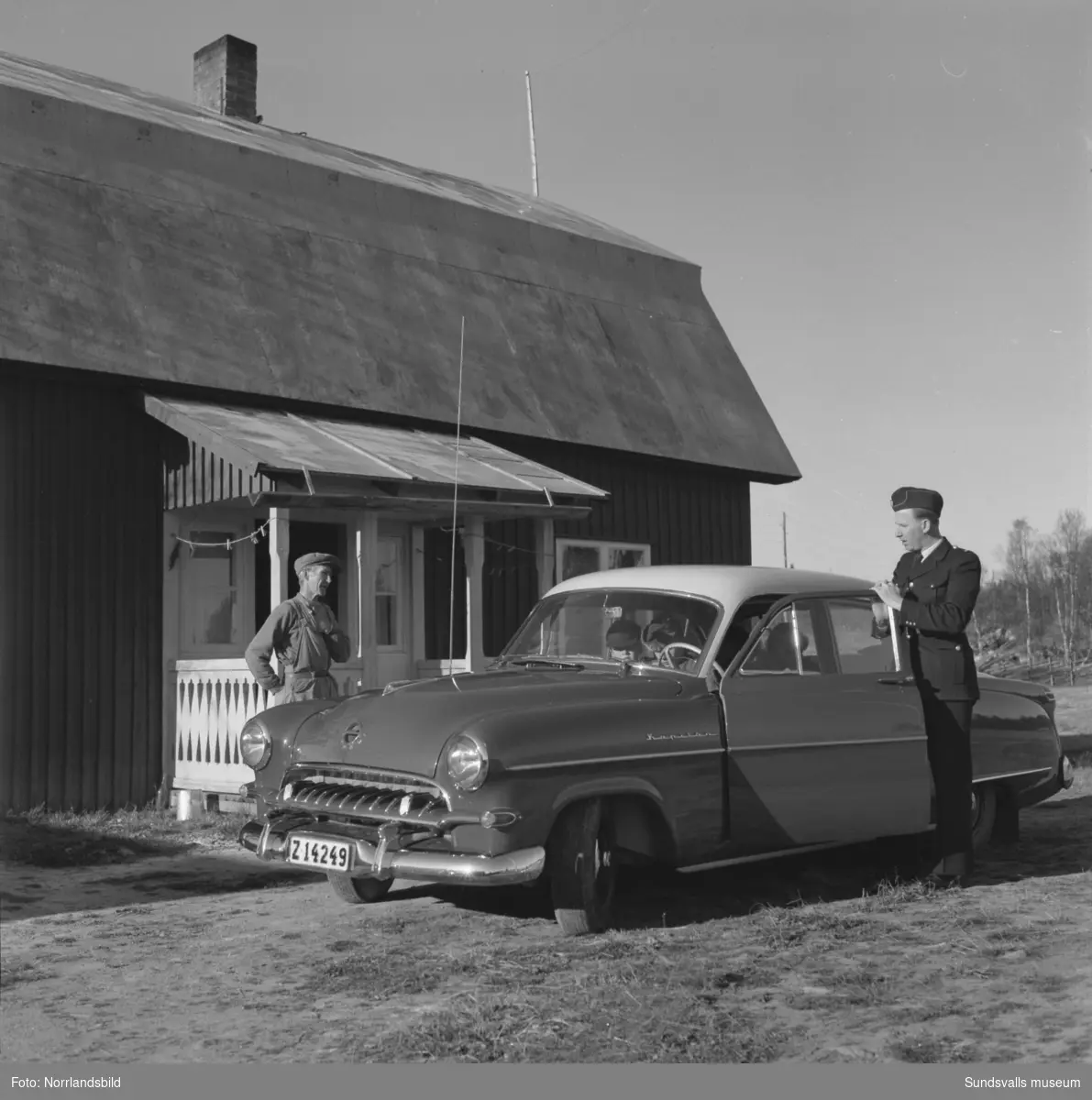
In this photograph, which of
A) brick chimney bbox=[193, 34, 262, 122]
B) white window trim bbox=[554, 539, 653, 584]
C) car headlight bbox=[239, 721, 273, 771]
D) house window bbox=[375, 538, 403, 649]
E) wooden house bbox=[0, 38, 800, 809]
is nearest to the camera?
car headlight bbox=[239, 721, 273, 771]

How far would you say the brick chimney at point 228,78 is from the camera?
57.9ft

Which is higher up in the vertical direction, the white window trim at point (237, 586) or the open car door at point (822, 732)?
the white window trim at point (237, 586)

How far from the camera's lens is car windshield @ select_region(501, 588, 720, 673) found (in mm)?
7035

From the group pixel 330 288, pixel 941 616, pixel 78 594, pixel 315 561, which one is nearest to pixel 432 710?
pixel 941 616

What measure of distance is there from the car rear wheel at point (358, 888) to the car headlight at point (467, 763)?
1449mm

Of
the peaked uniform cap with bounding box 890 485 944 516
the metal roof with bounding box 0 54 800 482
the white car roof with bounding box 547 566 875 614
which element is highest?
the metal roof with bounding box 0 54 800 482

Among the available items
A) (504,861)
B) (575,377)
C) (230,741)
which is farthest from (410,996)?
(575,377)

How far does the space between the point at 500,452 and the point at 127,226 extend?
3.93 metres

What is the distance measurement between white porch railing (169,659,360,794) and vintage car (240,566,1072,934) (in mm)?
3964

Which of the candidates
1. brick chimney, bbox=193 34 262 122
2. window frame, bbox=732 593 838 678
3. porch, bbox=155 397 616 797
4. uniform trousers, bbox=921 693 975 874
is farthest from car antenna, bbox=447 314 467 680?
brick chimney, bbox=193 34 262 122

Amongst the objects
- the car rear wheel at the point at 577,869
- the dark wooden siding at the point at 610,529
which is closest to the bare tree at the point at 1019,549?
the dark wooden siding at the point at 610,529

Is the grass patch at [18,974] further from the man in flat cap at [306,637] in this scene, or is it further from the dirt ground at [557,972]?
the man in flat cap at [306,637]

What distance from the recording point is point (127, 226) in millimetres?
12195

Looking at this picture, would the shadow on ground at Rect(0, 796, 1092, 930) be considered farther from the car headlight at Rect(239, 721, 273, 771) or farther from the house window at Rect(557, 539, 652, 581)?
the house window at Rect(557, 539, 652, 581)
